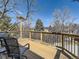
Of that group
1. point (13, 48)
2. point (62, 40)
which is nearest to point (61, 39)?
point (62, 40)

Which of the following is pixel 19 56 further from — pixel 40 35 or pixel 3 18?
pixel 3 18

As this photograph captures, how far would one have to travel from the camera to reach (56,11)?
2586 centimetres

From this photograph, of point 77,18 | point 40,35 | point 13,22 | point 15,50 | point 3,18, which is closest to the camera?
point 15,50

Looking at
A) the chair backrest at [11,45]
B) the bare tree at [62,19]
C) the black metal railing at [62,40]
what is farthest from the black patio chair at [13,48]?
the bare tree at [62,19]

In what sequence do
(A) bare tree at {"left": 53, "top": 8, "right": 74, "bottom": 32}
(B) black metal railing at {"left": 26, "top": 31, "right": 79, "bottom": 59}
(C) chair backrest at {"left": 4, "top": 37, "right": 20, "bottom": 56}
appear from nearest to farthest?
(C) chair backrest at {"left": 4, "top": 37, "right": 20, "bottom": 56} → (B) black metal railing at {"left": 26, "top": 31, "right": 79, "bottom": 59} → (A) bare tree at {"left": 53, "top": 8, "right": 74, "bottom": 32}

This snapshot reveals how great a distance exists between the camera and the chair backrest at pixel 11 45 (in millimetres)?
3812

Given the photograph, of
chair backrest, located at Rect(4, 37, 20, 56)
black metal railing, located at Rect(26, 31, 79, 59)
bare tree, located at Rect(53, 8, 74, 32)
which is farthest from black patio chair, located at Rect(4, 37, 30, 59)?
bare tree, located at Rect(53, 8, 74, 32)

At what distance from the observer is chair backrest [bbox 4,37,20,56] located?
150 inches

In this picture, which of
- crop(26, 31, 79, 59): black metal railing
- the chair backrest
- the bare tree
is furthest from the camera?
the bare tree

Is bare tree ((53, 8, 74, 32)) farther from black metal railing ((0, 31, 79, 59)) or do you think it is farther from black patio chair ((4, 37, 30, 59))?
black patio chair ((4, 37, 30, 59))

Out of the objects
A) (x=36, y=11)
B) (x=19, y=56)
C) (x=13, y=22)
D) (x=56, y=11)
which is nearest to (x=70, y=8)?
(x=56, y=11)

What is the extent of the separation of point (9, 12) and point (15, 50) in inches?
596

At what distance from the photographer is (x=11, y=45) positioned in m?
3.89

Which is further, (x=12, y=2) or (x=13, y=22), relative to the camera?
(x=13, y=22)
